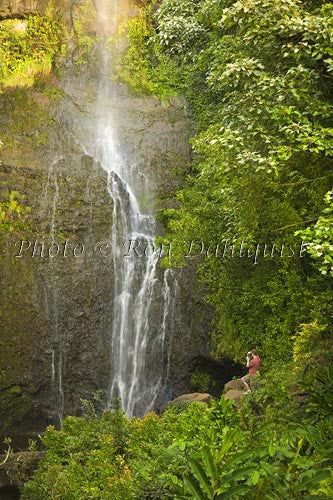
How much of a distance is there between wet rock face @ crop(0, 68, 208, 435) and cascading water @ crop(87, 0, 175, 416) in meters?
0.21

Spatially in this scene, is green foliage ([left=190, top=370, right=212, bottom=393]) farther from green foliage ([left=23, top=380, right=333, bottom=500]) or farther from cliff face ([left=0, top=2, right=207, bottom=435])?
green foliage ([left=23, top=380, right=333, bottom=500])

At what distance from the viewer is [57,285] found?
14.8 metres

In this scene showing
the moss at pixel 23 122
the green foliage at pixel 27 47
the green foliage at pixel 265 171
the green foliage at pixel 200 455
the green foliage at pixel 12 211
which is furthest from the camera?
the green foliage at pixel 27 47

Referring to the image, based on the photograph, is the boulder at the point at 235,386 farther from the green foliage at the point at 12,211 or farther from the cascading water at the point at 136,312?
the green foliage at the point at 12,211

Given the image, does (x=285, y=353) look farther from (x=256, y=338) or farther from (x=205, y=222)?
(x=205, y=222)

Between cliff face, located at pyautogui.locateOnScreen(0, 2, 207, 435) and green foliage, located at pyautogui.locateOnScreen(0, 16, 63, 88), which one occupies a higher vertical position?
green foliage, located at pyautogui.locateOnScreen(0, 16, 63, 88)

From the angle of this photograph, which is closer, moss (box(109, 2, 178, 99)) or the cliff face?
the cliff face

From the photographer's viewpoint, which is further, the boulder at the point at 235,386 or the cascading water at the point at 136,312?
the cascading water at the point at 136,312

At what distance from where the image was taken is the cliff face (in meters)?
14.4

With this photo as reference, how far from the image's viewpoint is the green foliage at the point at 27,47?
17.0 m

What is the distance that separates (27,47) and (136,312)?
958cm

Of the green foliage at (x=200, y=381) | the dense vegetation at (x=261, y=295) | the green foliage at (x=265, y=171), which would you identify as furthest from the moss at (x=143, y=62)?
the green foliage at (x=200, y=381)

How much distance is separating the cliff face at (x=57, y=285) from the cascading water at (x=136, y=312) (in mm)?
229

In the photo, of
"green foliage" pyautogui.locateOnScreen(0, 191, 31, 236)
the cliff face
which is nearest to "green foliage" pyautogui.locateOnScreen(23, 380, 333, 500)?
the cliff face
